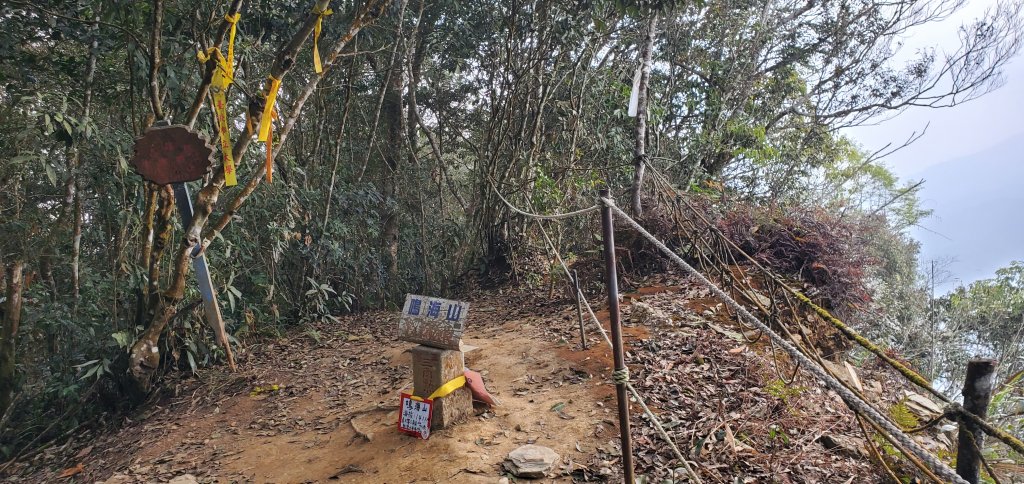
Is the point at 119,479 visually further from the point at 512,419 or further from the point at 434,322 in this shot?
the point at 512,419

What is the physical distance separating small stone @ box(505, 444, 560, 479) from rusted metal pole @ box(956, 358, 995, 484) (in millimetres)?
1657

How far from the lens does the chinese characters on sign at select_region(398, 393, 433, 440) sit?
9.64 ft

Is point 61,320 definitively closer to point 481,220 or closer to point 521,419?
point 521,419

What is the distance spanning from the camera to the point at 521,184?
→ 657 cm

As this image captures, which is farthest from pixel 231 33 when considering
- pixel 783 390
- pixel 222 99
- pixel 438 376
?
pixel 783 390

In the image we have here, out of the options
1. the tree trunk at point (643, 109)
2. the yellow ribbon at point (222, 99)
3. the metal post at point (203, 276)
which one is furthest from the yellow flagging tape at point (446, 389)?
the tree trunk at point (643, 109)

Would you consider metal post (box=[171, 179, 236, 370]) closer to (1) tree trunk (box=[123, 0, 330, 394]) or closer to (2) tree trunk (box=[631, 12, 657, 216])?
(1) tree trunk (box=[123, 0, 330, 394])

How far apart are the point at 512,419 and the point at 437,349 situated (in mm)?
658

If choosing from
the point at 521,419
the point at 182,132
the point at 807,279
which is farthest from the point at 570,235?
the point at 182,132

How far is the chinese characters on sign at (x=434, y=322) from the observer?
2992 millimetres

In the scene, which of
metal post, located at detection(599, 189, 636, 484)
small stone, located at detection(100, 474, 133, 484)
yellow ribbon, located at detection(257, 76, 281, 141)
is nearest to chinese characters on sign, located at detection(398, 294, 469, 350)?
metal post, located at detection(599, 189, 636, 484)

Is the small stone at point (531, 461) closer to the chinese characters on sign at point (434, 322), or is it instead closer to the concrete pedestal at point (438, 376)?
the concrete pedestal at point (438, 376)

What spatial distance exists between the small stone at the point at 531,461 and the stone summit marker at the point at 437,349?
48cm

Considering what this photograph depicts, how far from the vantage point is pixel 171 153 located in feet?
9.91
